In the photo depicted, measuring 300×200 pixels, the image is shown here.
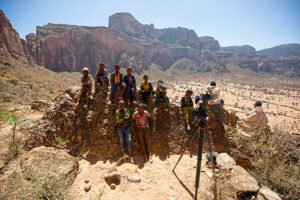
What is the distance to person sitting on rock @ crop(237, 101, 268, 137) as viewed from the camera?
4.35 meters

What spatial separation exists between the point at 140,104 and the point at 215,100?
2.67 metres

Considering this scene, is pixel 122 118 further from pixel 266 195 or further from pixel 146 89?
pixel 266 195

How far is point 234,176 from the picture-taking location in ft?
9.81

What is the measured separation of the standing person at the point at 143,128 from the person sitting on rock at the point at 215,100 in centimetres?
236

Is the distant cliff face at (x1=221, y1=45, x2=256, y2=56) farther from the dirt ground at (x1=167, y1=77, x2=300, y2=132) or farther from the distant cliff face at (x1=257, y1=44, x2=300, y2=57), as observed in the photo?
the dirt ground at (x1=167, y1=77, x2=300, y2=132)

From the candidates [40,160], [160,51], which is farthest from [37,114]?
[160,51]

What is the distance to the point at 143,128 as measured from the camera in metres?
4.41

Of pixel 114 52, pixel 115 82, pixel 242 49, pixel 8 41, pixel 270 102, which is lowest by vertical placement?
pixel 270 102

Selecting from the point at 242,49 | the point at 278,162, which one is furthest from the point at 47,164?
the point at 242,49

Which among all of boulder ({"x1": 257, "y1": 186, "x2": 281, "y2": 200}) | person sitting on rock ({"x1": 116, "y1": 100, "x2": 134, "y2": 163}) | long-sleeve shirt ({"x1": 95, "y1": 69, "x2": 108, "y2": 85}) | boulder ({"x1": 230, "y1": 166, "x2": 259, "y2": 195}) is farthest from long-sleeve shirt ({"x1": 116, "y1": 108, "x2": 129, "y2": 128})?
boulder ({"x1": 257, "y1": 186, "x2": 281, "y2": 200})

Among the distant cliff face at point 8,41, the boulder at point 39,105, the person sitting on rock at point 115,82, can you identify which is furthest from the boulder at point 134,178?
the distant cliff face at point 8,41

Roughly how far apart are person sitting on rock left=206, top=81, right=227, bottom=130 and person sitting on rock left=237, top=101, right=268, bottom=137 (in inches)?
24.5

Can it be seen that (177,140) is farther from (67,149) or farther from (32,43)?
(32,43)

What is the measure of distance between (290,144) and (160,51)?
325 feet
